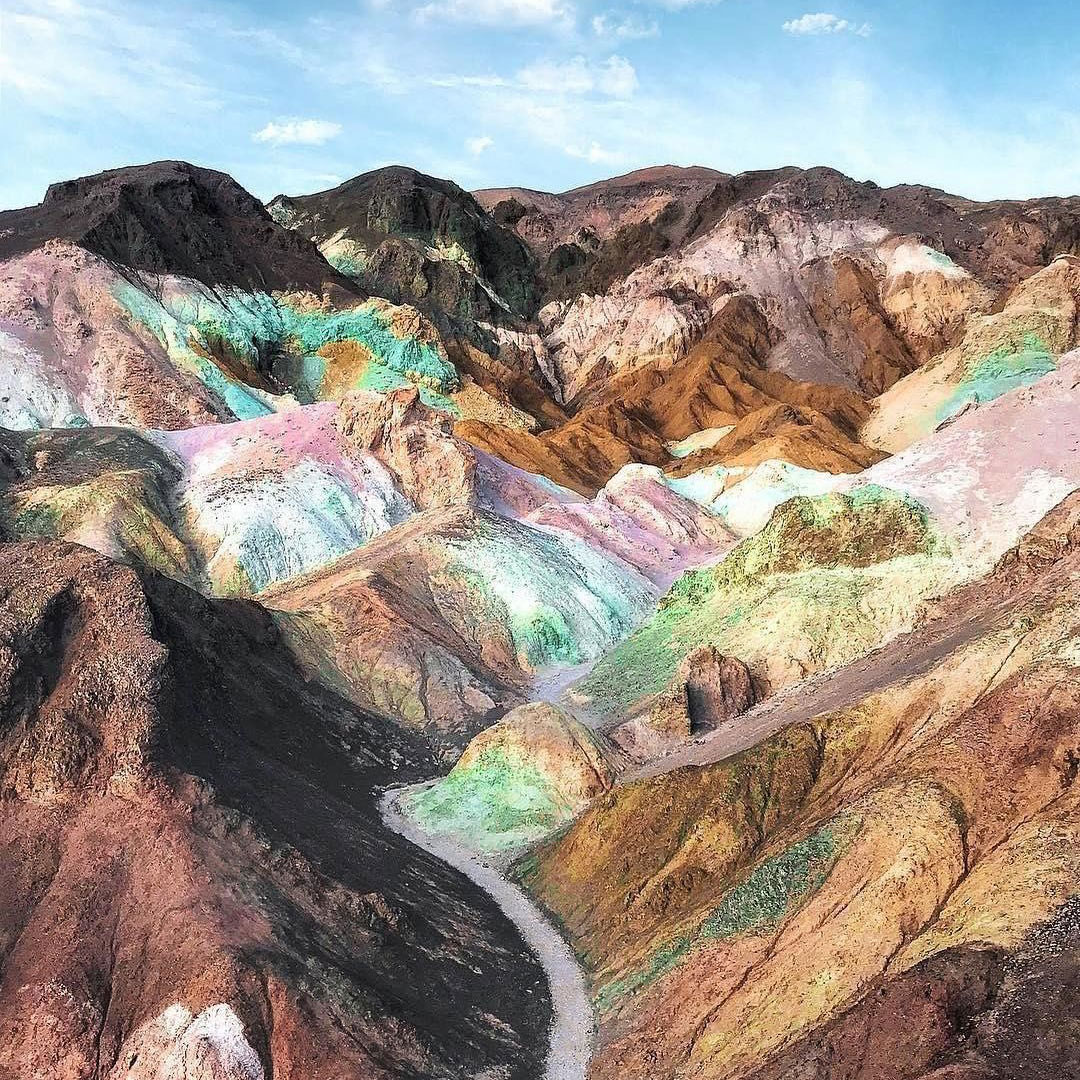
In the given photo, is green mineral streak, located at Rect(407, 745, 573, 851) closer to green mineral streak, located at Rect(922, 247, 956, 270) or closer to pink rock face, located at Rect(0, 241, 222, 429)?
pink rock face, located at Rect(0, 241, 222, 429)

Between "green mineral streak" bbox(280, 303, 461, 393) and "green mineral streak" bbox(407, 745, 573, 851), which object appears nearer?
"green mineral streak" bbox(407, 745, 573, 851)

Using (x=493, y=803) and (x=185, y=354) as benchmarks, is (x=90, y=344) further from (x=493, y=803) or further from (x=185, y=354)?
(x=493, y=803)

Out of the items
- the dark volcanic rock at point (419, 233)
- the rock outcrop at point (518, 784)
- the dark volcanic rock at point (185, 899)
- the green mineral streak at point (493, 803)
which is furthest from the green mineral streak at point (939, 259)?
the dark volcanic rock at point (185, 899)

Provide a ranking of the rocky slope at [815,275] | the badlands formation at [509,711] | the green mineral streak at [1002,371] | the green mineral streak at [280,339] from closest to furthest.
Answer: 1. the badlands formation at [509,711]
2. the green mineral streak at [1002,371]
3. the green mineral streak at [280,339]
4. the rocky slope at [815,275]

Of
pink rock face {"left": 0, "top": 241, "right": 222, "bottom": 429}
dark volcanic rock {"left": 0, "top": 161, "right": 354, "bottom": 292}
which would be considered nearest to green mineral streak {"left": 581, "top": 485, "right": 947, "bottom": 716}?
pink rock face {"left": 0, "top": 241, "right": 222, "bottom": 429}

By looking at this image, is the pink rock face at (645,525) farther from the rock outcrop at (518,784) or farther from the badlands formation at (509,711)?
the rock outcrop at (518,784)

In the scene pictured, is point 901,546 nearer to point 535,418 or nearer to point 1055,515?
point 1055,515

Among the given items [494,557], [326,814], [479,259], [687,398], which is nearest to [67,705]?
[326,814]

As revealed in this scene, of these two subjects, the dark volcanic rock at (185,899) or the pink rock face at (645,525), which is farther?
the pink rock face at (645,525)
